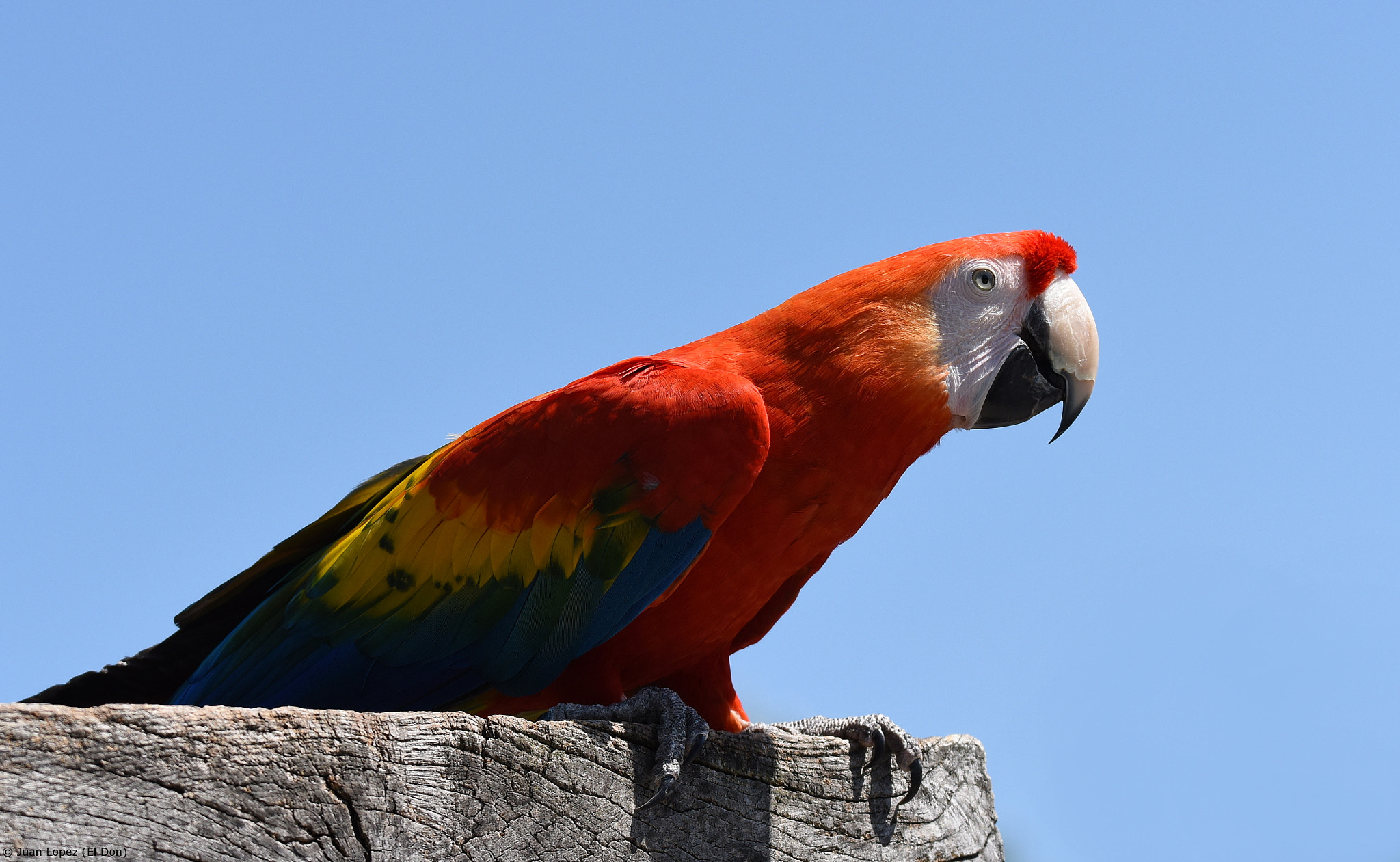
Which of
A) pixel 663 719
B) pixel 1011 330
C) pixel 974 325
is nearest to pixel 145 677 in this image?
pixel 663 719

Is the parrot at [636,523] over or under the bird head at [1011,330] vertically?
under

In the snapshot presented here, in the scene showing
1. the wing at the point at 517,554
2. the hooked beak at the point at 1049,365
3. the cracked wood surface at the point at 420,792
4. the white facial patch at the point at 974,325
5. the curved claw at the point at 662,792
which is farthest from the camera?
the hooked beak at the point at 1049,365

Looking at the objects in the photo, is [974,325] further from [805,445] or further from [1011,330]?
[805,445]

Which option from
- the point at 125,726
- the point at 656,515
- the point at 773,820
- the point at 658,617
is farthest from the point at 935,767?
the point at 125,726

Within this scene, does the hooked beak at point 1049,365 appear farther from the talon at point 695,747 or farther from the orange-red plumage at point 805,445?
the talon at point 695,747

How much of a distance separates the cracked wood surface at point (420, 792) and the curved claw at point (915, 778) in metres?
0.02

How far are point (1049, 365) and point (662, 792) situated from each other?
152 cm

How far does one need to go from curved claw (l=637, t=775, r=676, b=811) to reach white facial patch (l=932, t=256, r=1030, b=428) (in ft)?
3.80

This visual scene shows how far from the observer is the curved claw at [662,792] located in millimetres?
2023

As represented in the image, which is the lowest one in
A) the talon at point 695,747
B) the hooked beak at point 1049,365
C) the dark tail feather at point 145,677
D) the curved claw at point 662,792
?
the curved claw at point 662,792

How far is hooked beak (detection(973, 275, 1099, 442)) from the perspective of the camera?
2.79 m

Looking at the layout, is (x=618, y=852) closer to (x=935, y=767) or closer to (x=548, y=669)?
(x=548, y=669)

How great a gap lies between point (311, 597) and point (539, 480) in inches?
24.7

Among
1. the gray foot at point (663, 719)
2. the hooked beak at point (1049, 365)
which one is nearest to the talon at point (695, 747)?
the gray foot at point (663, 719)
